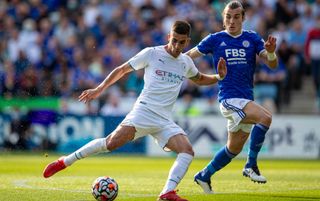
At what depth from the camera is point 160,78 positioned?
36.4 feet

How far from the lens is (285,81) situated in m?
25.2

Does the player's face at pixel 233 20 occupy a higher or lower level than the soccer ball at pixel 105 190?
higher

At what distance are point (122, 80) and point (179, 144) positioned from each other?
14.5 metres

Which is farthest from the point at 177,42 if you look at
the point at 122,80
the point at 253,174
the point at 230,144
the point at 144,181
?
the point at 122,80

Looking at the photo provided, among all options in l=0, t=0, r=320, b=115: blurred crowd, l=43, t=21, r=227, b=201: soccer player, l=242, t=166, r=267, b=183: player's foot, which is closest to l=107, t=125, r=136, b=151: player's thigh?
l=43, t=21, r=227, b=201: soccer player

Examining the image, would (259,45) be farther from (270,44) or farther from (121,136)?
(121,136)

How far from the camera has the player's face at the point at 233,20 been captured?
12.5 m

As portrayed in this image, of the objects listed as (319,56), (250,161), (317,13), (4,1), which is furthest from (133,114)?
(4,1)

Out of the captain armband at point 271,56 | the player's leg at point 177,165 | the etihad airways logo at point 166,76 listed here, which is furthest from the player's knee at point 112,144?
the captain armband at point 271,56

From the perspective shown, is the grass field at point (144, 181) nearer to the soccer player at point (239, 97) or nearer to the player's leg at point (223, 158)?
the player's leg at point (223, 158)

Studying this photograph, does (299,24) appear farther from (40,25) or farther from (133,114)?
(133,114)

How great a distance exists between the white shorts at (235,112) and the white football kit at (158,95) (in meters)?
1.37

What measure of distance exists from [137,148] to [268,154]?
12.2 feet

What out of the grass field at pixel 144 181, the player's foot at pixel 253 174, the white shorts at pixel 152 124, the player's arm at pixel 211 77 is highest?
the player's arm at pixel 211 77
